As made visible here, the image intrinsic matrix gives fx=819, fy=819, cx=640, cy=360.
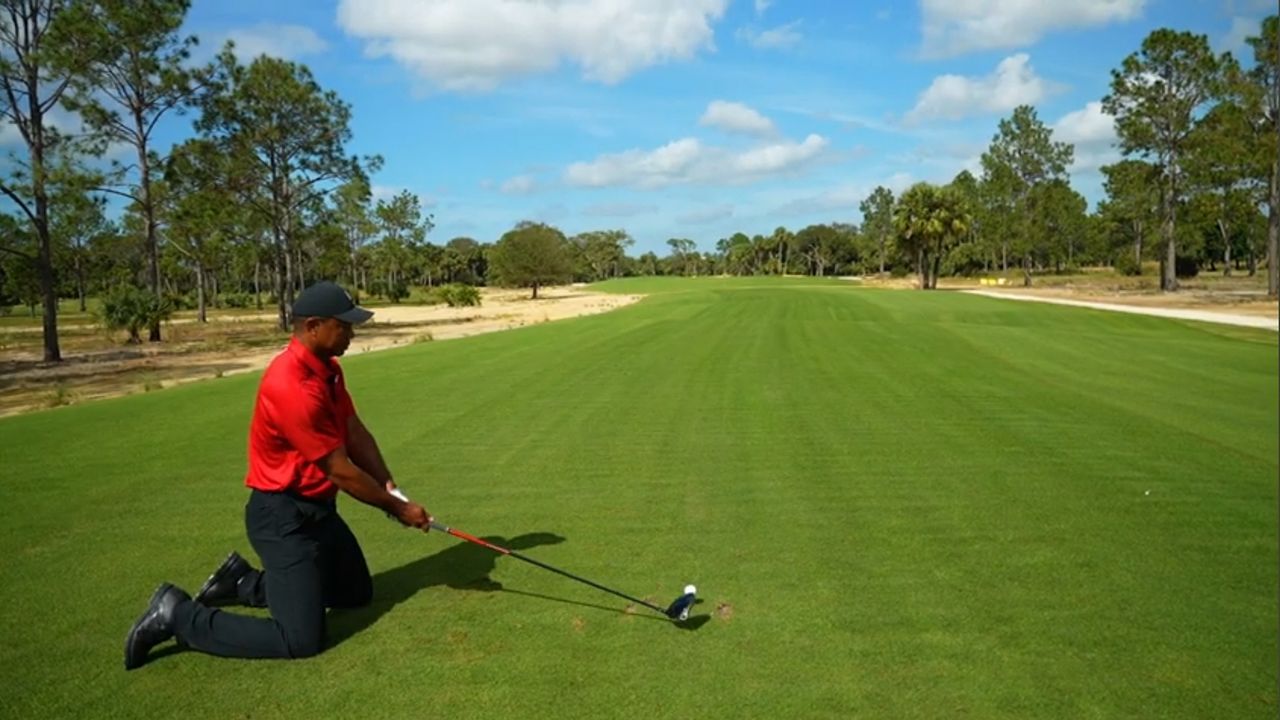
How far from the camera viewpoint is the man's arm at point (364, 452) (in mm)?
5422

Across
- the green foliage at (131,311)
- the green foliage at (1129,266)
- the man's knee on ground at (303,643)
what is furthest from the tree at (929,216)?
the man's knee on ground at (303,643)

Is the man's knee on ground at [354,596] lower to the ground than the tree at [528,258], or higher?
lower

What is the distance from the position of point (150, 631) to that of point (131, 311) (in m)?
38.6

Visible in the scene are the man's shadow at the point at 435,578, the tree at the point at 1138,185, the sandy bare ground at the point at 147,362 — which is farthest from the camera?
the tree at the point at 1138,185

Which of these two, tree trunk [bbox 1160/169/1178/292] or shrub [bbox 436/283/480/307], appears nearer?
tree trunk [bbox 1160/169/1178/292]

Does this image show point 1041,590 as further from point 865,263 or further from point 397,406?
point 865,263

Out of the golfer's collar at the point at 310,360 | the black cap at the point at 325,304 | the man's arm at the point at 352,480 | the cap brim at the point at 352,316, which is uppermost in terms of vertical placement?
the black cap at the point at 325,304

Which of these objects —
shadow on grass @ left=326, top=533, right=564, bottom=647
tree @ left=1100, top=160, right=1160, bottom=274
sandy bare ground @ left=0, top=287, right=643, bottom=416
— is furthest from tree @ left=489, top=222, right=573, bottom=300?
shadow on grass @ left=326, top=533, right=564, bottom=647

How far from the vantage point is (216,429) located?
11.7 m

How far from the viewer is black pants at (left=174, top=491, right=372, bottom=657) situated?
14.8 ft

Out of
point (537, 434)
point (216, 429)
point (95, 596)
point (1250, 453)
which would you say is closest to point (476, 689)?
point (95, 596)

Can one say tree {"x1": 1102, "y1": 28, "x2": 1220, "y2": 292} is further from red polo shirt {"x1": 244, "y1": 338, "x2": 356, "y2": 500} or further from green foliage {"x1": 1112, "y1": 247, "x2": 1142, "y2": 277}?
red polo shirt {"x1": 244, "y1": 338, "x2": 356, "y2": 500}

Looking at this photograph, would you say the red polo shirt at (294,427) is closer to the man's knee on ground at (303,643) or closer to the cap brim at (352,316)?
the cap brim at (352,316)

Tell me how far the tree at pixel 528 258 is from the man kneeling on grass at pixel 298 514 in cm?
9784
